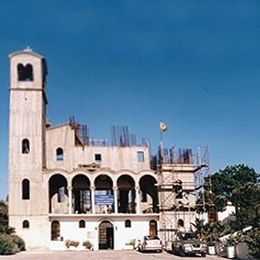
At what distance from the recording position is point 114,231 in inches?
2167

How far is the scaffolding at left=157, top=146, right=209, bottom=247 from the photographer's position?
55.5 metres

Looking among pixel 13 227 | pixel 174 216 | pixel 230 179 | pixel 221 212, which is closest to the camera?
pixel 13 227

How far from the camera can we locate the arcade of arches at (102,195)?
186ft

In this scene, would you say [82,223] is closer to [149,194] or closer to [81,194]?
[81,194]

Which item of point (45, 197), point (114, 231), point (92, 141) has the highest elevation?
point (92, 141)

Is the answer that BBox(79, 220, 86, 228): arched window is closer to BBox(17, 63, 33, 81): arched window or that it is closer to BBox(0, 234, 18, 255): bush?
BBox(0, 234, 18, 255): bush

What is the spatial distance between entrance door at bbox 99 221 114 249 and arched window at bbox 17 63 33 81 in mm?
18079

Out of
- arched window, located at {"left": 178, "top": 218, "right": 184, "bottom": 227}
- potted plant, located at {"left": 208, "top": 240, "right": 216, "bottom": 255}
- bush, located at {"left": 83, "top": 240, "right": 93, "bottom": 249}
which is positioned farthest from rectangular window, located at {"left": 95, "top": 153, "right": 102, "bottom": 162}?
potted plant, located at {"left": 208, "top": 240, "right": 216, "bottom": 255}

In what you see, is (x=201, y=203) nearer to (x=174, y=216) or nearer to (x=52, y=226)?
(x=174, y=216)

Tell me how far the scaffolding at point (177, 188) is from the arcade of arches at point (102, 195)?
195 centimetres

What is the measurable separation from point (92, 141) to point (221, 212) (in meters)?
17.8

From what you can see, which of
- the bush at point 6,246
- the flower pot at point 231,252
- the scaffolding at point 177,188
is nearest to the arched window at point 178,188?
the scaffolding at point 177,188

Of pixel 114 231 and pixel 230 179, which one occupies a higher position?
pixel 230 179

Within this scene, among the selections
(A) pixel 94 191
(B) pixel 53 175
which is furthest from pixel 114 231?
(B) pixel 53 175
